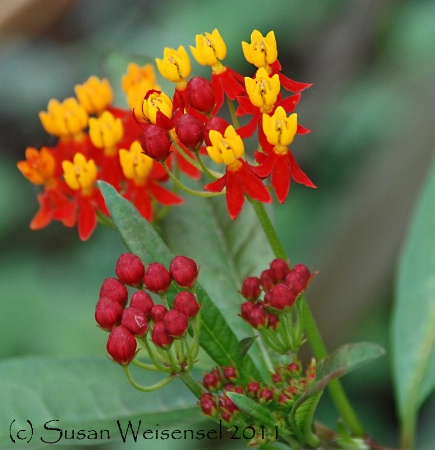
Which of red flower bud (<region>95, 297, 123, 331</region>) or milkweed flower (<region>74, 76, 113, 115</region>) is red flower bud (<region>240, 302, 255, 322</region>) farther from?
milkweed flower (<region>74, 76, 113, 115</region>)

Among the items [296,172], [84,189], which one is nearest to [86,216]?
[84,189]

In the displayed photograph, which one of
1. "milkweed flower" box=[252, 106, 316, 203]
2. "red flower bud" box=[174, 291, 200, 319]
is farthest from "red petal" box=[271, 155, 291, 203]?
"red flower bud" box=[174, 291, 200, 319]

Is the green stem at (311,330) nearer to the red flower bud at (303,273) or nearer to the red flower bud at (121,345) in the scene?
the red flower bud at (303,273)

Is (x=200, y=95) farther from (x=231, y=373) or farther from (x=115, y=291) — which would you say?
(x=231, y=373)

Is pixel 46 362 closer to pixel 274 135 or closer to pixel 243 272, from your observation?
pixel 243 272

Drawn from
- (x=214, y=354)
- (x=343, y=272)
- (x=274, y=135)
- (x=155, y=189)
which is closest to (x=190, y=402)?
(x=214, y=354)

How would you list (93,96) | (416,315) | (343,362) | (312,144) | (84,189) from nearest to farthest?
(343,362) < (84,189) < (93,96) < (416,315) < (312,144)
